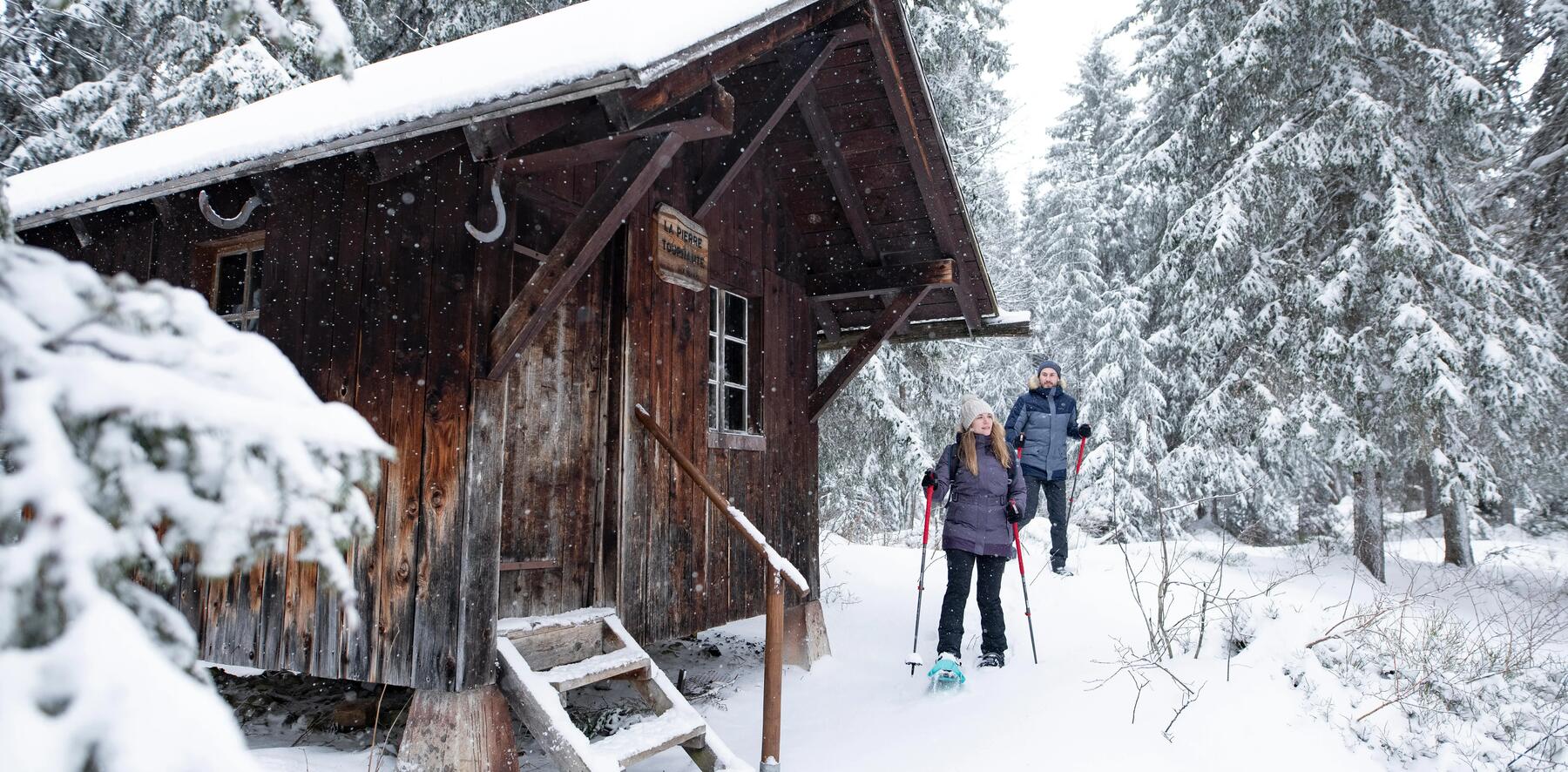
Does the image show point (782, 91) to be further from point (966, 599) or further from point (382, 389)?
point (966, 599)

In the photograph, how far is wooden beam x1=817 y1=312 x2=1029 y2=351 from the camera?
8.94 metres

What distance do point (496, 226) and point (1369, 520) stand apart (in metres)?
11.3

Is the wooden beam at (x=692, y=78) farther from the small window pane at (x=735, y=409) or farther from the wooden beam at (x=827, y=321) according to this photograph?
the wooden beam at (x=827, y=321)

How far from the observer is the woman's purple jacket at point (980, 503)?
6203mm

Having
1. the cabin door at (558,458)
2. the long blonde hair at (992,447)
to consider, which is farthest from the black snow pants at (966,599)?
the cabin door at (558,458)

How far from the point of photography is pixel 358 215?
4.76 meters

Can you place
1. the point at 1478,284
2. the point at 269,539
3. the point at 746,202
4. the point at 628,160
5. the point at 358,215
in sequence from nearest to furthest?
the point at 269,539 → the point at 628,160 → the point at 358,215 → the point at 746,202 → the point at 1478,284

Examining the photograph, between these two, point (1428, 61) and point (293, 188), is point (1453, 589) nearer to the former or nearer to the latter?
point (1428, 61)

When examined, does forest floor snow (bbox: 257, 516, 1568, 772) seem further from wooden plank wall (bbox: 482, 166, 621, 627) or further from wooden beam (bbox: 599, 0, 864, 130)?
wooden beam (bbox: 599, 0, 864, 130)

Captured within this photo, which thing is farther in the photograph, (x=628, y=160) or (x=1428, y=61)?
(x=1428, y=61)

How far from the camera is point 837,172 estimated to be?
7496 millimetres

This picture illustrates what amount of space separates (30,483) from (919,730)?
5189mm

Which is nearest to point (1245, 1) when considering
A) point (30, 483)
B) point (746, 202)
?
point (746, 202)

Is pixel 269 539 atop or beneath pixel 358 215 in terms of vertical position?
beneath
